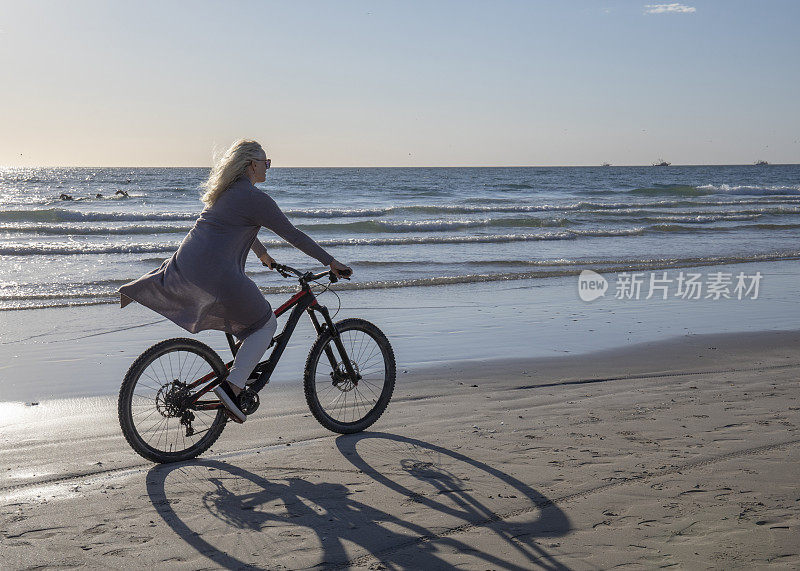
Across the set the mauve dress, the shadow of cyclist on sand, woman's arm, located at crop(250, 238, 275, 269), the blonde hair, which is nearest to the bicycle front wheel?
the shadow of cyclist on sand

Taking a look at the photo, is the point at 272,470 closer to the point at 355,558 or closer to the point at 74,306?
the point at 355,558

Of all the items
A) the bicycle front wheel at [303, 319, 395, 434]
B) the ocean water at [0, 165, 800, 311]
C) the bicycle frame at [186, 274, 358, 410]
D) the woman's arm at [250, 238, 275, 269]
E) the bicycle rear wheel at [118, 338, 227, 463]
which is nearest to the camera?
the bicycle rear wheel at [118, 338, 227, 463]

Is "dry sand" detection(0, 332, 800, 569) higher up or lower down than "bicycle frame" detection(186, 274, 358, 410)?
lower down

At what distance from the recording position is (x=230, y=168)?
4281mm

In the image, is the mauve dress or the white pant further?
the white pant

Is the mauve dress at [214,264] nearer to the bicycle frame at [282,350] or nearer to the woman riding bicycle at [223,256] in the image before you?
the woman riding bicycle at [223,256]

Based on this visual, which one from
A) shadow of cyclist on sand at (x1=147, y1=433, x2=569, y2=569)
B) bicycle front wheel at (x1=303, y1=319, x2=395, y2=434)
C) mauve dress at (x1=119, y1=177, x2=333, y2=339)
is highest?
mauve dress at (x1=119, y1=177, x2=333, y2=339)

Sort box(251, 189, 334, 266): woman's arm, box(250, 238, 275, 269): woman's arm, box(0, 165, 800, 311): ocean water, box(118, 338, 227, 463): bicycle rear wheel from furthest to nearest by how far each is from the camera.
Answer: box(0, 165, 800, 311): ocean water, box(250, 238, 275, 269): woman's arm, box(118, 338, 227, 463): bicycle rear wheel, box(251, 189, 334, 266): woman's arm

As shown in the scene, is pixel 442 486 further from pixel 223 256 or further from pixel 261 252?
pixel 261 252

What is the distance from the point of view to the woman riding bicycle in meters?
4.24

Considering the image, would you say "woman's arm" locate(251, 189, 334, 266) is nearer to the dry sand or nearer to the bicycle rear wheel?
the bicycle rear wheel

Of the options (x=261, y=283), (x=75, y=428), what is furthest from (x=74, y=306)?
(x=75, y=428)

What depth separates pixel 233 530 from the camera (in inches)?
135

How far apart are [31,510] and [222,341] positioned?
4295 mm
